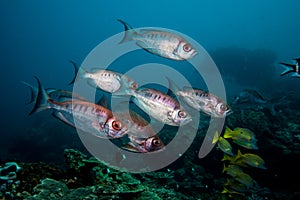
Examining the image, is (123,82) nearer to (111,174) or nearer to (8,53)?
(111,174)

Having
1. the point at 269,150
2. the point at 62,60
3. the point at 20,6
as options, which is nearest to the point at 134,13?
the point at 62,60

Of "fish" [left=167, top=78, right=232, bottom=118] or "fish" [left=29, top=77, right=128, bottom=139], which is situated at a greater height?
"fish" [left=167, top=78, right=232, bottom=118]

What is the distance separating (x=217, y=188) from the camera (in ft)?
21.9

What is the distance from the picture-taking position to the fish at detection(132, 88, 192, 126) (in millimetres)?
3350

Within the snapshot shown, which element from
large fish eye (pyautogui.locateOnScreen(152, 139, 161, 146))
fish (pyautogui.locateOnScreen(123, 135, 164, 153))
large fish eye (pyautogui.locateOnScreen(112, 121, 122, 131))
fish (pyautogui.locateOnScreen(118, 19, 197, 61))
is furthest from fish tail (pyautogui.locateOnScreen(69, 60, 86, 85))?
large fish eye (pyautogui.locateOnScreen(152, 139, 161, 146))

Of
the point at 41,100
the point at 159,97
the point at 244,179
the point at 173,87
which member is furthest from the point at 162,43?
the point at 244,179

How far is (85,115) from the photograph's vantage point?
9.76 feet

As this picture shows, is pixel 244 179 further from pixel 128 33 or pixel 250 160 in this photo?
pixel 128 33

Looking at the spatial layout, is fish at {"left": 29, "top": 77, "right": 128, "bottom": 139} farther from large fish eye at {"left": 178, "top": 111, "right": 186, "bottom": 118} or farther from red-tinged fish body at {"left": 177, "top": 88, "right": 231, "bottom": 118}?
red-tinged fish body at {"left": 177, "top": 88, "right": 231, "bottom": 118}

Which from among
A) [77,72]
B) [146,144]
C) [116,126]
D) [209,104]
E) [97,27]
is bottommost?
[146,144]

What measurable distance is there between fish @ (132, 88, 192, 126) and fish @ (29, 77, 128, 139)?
67 centimetres

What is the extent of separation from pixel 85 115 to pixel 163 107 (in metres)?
1.11

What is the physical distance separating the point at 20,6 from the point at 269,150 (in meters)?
153

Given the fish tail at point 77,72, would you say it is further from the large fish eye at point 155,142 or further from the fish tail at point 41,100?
the large fish eye at point 155,142
